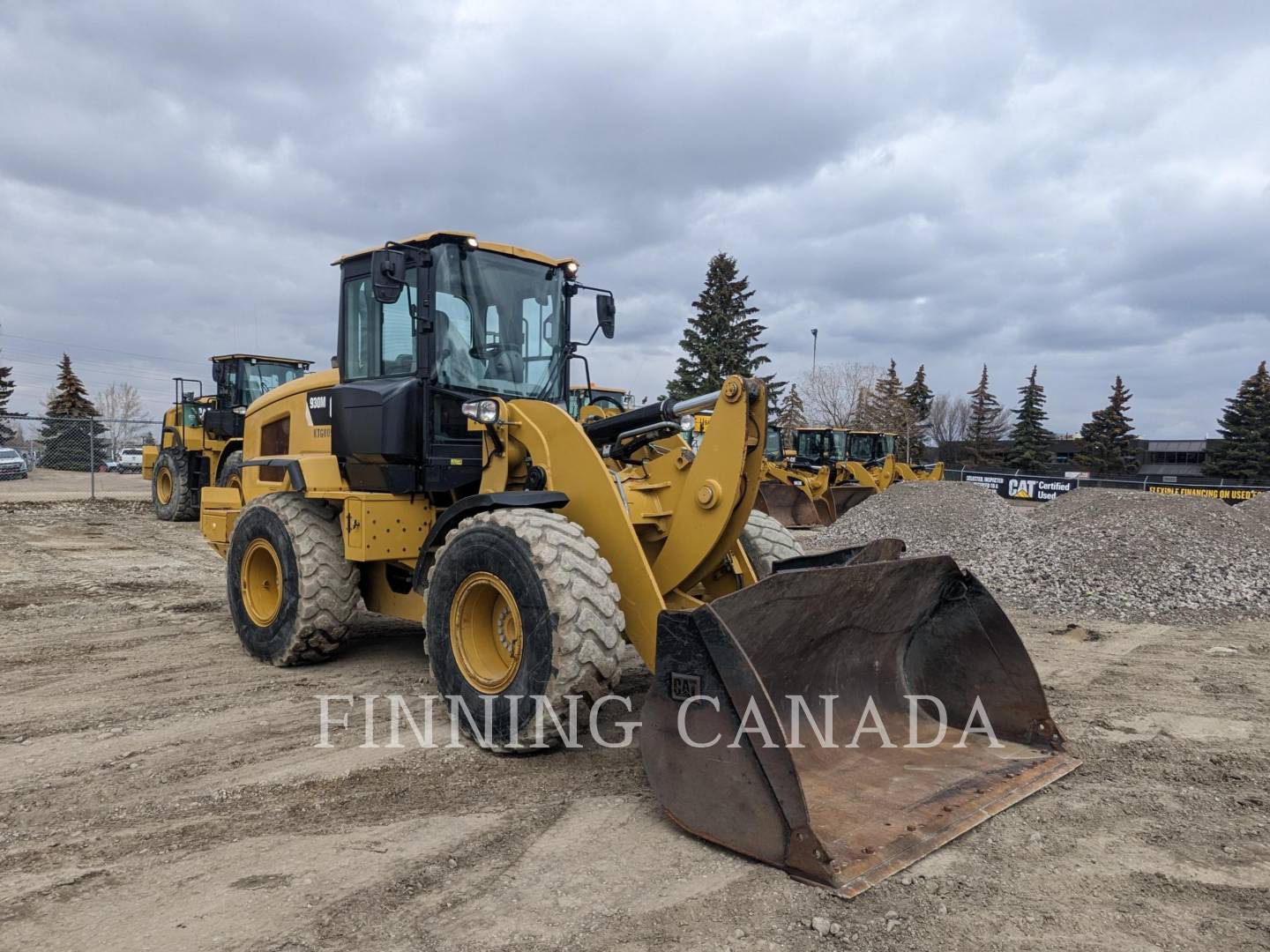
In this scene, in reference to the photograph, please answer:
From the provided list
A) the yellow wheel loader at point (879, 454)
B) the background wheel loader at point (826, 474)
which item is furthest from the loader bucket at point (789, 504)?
the yellow wheel loader at point (879, 454)

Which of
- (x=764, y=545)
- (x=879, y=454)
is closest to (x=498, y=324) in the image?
(x=764, y=545)

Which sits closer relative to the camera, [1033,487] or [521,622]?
[521,622]

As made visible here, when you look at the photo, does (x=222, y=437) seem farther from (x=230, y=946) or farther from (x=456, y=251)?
(x=230, y=946)

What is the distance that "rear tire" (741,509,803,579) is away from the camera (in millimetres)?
5203

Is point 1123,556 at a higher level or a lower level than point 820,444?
lower

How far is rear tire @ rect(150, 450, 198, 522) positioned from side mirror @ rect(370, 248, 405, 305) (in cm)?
1442

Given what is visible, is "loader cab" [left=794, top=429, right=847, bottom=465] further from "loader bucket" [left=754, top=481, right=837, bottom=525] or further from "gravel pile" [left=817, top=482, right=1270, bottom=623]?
"gravel pile" [left=817, top=482, right=1270, bottom=623]

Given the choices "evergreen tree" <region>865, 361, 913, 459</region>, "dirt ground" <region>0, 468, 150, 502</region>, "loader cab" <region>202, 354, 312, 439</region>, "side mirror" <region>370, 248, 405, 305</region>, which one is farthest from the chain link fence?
"evergreen tree" <region>865, 361, 913, 459</region>

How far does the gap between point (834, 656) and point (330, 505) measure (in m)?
3.60

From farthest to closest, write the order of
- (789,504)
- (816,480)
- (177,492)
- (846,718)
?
(816,480) < (789,504) < (177,492) < (846,718)

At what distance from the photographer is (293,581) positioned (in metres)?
5.57

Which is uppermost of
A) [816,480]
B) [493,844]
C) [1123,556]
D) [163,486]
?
[816,480]

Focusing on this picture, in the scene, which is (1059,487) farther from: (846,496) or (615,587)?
(615,587)

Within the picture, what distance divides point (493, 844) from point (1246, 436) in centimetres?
4752
